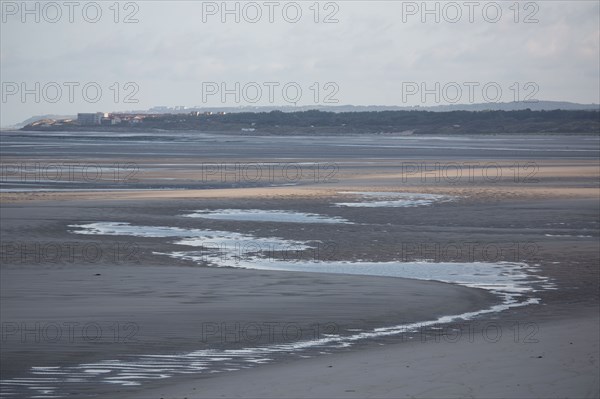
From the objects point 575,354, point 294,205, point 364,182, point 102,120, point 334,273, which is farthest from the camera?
point 102,120

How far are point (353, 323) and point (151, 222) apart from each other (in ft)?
31.6

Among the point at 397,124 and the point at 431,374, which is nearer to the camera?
the point at 431,374

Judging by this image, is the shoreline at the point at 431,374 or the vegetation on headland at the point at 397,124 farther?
the vegetation on headland at the point at 397,124

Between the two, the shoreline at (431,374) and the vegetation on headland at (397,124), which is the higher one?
the vegetation on headland at (397,124)

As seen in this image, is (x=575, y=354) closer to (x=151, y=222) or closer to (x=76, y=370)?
(x=76, y=370)

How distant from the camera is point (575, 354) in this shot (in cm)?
782

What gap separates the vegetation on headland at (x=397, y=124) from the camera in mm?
106062

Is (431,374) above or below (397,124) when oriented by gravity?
below

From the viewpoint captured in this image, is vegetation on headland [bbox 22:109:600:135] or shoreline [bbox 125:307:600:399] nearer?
shoreline [bbox 125:307:600:399]

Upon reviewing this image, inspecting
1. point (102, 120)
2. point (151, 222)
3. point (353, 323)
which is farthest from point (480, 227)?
point (102, 120)

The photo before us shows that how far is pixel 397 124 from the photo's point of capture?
393 ft

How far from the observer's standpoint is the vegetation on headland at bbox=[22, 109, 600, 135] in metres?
106

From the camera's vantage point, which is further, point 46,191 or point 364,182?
point 364,182

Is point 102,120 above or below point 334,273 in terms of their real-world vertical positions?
above
